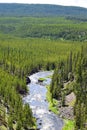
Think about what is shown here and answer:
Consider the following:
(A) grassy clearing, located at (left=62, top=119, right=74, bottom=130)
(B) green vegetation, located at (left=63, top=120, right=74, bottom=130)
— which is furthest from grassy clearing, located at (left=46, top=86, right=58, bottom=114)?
(B) green vegetation, located at (left=63, top=120, right=74, bottom=130)

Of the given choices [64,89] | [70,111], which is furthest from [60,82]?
[70,111]

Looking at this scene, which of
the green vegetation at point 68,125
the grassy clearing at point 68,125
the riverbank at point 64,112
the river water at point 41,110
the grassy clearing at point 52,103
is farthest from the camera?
the grassy clearing at point 52,103

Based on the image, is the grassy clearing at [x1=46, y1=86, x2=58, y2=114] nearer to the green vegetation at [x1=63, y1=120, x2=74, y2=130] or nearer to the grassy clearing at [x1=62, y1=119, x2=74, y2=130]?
the grassy clearing at [x1=62, y1=119, x2=74, y2=130]

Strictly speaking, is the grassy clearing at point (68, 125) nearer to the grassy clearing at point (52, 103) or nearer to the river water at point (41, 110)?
the river water at point (41, 110)

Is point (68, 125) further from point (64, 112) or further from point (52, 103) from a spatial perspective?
point (52, 103)

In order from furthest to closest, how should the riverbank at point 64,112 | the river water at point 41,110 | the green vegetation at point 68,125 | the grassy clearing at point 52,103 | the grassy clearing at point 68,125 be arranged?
the grassy clearing at point 52,103 < the riverbank at point 64,112 < the river water at point 41,110 < the grassy clearing at point 68,125 < the green vegetation at point 68,125

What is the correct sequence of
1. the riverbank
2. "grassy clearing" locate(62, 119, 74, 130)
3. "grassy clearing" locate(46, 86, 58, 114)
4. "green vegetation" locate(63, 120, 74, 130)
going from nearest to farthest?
"green vegetation" locate(63, 120, 74, 130) < "grassy clearing" locate(62, 119, 74, 130) < the riverbank < "grassy clearing" locate(46, 86, 58, 114)

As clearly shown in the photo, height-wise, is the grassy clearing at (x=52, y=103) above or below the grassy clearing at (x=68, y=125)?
below

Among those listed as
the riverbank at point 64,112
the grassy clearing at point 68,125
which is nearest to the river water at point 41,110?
the grassy clearing at point 68,125

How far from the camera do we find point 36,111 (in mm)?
146250

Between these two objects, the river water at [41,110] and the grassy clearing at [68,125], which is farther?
the river water at [41,110]

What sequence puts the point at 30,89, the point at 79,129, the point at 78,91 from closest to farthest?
1. the point at 79,129
2. the point at 78,91
3. the point at 30,89

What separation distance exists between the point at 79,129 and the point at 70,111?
887 inches

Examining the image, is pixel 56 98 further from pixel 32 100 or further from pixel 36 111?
pixel 36 111
